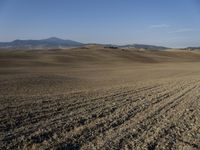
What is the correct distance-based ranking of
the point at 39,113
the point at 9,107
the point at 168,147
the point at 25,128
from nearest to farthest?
the point at 168,147, the point at 25,128, the point at 39,113, the point at 9,107

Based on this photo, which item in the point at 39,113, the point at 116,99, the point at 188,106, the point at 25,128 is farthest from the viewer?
the point at 116,99

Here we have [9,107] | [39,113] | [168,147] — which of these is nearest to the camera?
[168,147]

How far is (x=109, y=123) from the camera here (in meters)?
9.93

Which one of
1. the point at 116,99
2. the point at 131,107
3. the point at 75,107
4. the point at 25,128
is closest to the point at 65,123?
the point at 25,128

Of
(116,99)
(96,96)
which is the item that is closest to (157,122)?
(116,99)

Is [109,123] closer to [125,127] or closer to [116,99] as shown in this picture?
[125,127]

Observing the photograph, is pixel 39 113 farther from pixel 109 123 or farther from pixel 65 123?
pixel 109 123

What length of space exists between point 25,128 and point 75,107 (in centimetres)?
323

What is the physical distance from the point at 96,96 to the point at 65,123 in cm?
554

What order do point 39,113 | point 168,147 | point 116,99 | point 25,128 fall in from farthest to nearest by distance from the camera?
point 116,99
point 39,113
point 25,128
point 168,147

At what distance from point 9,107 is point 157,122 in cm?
482

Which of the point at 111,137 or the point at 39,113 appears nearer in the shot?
the point at 111,137

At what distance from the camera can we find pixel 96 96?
1514 centimetres

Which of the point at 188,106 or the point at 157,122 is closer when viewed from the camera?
the point at 157,122
